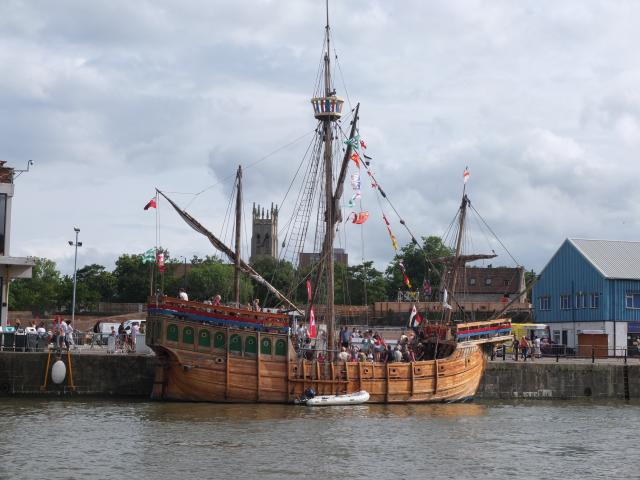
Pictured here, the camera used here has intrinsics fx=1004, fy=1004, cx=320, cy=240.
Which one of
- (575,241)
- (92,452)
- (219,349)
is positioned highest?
(575,241)

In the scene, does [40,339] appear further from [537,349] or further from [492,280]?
[492,280]

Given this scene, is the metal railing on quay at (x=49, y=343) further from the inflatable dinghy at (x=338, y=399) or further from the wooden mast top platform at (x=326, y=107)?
the wooden mast top platform at (x=326, y=107)

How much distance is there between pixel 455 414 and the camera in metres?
39.8

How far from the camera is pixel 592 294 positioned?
63.2 metres

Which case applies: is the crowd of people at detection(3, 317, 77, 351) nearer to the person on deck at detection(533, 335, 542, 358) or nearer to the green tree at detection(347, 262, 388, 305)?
the person on deck at detection(533, 335, 542, 358)

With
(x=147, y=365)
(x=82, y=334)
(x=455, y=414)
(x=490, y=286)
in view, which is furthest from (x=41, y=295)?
(x=455, y=414)

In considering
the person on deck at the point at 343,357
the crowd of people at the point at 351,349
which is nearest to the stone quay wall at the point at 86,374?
the crowd of people at the point at 351,349

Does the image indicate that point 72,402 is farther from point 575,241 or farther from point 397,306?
point 397,306

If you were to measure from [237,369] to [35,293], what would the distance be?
85.1m

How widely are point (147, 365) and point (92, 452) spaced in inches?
597

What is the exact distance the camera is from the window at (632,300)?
61812mm

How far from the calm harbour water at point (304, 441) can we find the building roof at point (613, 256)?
2207 centimetres

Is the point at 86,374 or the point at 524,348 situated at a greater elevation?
the point at 524,348

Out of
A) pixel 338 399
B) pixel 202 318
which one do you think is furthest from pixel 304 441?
pixel 202 318
